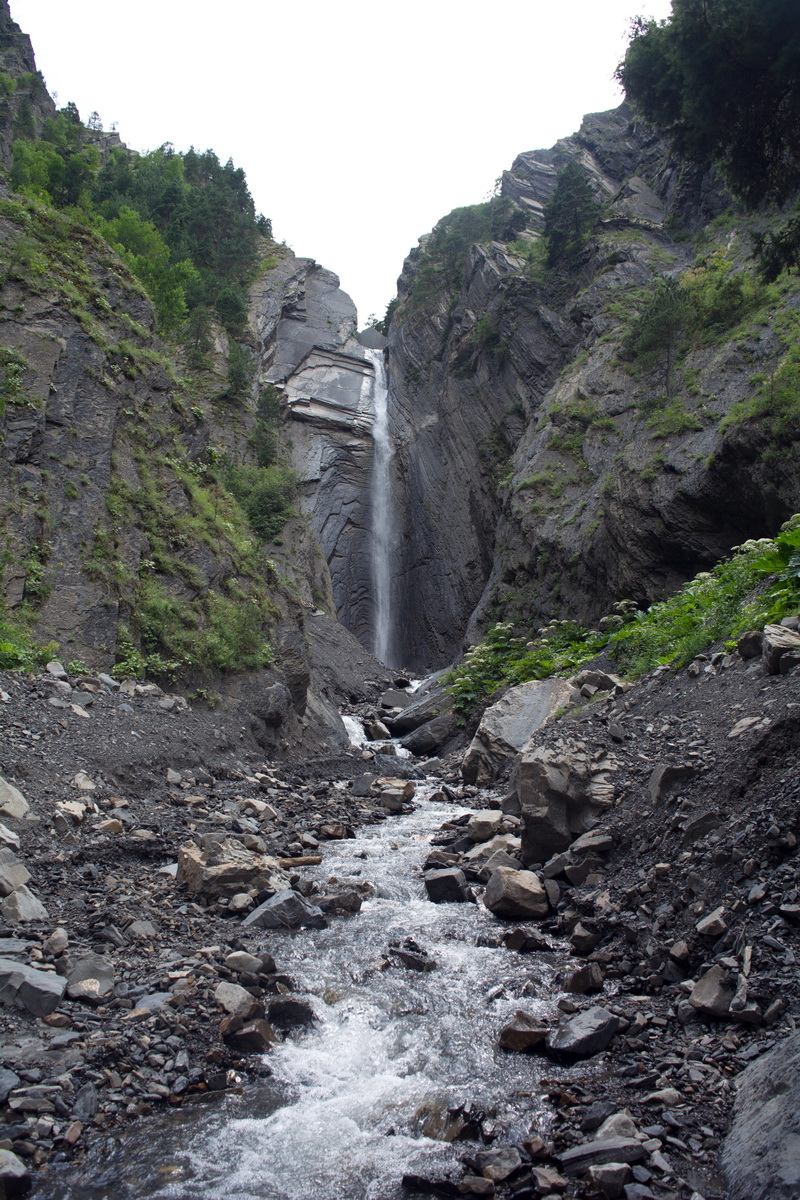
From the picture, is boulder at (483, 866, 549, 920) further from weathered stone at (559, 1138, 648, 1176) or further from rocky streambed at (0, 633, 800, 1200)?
weathered stone at (559, 1138, 648, 1176)

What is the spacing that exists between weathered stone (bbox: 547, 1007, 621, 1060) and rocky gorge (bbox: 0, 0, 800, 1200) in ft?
0.08

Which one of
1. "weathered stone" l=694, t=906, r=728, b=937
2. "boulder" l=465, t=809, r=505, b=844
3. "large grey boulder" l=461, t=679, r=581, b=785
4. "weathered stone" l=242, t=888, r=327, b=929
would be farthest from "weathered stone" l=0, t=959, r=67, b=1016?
"large grey boulder" l=461, t=679, r=581, b=785

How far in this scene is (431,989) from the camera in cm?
590

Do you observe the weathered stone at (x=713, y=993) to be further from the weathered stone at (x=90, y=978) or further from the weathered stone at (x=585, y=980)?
the weathered stone at (x=90, y=978)

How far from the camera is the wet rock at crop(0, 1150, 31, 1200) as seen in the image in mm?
3387

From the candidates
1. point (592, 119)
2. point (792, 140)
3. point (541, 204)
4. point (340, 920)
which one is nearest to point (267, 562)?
point (340, 920)

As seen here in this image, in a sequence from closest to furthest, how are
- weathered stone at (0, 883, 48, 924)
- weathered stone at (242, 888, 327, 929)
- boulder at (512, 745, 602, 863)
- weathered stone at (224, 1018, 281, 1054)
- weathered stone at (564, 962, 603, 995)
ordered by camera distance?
weathered stone at (224, 1018, 281, 1054) → weathered stone at (564, 962, 603, 995) → weathered stone at (0, 883, 48, 924) → weathered stone at (242, 888, 327, 929) → boulder at (512, 745, 602, 863)

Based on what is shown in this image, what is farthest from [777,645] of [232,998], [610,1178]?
[232,998]

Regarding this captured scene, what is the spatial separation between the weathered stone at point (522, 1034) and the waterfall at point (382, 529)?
3413 centimetres

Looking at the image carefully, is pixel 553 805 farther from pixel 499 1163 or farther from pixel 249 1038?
pixel 499 1163

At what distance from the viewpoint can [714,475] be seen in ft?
59.5

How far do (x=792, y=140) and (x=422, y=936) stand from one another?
→ 9.32 m

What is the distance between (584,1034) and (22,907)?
4420 mm

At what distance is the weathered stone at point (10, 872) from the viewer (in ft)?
19.1
